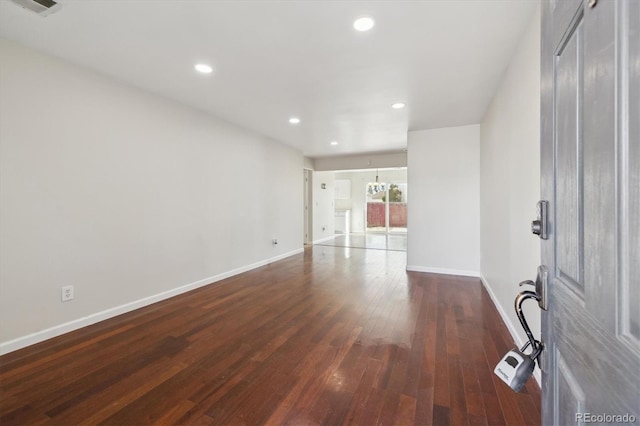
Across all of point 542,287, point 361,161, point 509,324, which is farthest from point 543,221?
point 361,161

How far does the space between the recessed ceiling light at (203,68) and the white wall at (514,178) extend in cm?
259

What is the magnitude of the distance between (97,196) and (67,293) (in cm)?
91

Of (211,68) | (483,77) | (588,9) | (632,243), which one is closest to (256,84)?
(211,68)

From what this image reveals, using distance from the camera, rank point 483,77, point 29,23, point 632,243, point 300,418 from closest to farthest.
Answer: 1. point 632,243
2. point 300,418
3. point 29,23
4. point 483,77

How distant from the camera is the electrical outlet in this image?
2518 millimetres

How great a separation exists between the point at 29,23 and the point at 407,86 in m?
3.17

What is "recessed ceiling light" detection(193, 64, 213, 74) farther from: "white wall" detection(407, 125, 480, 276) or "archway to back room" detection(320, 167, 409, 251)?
"archway to back room" detection(320, 167, 409, 251)

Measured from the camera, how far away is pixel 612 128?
1.53 ft

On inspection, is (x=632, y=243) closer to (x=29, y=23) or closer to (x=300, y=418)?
(x=300, y=418)

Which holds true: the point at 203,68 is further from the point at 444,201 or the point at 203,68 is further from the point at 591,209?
the point at 444,201

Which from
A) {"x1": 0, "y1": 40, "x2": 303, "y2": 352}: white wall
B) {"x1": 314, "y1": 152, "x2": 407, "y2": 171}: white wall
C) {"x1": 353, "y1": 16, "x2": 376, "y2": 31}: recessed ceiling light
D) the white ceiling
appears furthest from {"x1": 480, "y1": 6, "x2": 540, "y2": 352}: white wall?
{"x1": 0, "y1": 40, "x2": 303, "y2": 352}: white wall

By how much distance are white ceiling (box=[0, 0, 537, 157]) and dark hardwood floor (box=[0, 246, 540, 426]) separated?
2.43m

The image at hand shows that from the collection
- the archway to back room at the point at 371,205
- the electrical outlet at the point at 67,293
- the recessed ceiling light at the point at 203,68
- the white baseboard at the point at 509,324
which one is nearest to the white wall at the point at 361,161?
the archway to back room at the point at 371,205

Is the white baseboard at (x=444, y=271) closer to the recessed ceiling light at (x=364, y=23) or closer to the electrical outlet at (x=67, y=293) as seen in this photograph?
the recessed ceiling light at (x=364, y=23)
